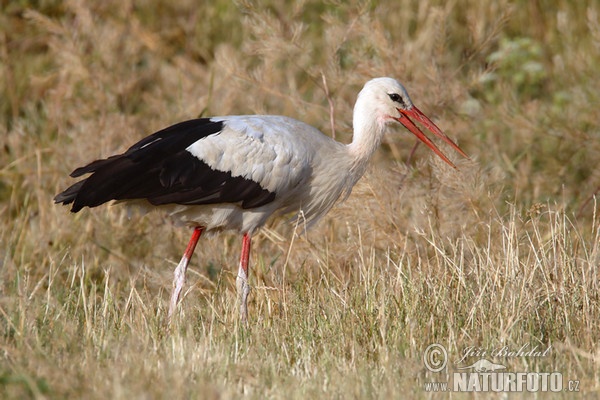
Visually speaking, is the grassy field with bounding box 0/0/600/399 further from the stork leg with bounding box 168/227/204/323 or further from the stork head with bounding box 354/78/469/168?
the stork head with bounding box 354/78/469/168

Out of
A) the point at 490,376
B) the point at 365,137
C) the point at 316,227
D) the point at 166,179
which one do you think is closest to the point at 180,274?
the point at 166,179

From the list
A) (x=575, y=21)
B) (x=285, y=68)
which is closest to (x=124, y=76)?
(x=285, y=68)

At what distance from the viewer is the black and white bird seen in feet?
16.7

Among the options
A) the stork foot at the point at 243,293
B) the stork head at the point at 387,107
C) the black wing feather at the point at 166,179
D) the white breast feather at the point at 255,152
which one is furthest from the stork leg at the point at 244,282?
the stork head at the point at 387,107

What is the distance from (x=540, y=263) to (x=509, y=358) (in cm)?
83

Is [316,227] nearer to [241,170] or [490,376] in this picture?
[241,170]

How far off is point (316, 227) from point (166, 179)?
1481 millimetres

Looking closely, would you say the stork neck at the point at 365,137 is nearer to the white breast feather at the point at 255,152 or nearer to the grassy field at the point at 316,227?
the grassy field at the point at 316,227

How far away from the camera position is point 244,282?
527cm

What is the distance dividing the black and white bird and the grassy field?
0.27 m

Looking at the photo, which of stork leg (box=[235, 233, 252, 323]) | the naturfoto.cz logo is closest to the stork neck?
stork leg (box=[235, 233, 252, 323])

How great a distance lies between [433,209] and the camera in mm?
5938

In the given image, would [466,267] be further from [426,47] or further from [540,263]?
[426,47]

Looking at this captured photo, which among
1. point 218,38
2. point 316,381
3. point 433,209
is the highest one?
point 218,38
